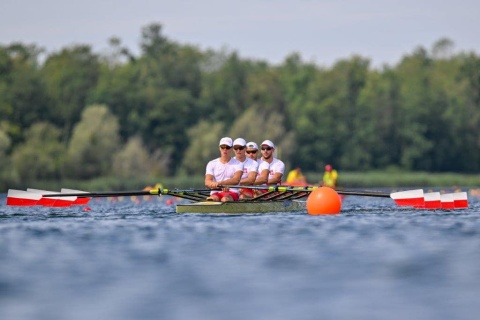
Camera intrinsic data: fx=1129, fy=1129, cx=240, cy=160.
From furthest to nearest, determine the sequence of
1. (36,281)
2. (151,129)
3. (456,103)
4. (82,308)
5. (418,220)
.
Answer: (456,103), (151,129), (418,220), (36,281), (82,308)

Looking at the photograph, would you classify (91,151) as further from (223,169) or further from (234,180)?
(234,180)

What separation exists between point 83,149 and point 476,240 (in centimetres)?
6059

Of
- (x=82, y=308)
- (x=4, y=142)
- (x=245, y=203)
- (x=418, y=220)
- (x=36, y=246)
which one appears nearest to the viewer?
(x=82, y=308)

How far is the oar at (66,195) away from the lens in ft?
85.5

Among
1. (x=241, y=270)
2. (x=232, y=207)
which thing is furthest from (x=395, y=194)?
(x=241, y=270)

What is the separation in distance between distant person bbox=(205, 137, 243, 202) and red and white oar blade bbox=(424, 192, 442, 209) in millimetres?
4947

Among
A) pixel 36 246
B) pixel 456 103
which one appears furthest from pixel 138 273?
pixel 456 103

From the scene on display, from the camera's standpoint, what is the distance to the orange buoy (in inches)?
992

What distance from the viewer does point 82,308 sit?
12078mm

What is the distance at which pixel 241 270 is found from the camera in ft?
48.1

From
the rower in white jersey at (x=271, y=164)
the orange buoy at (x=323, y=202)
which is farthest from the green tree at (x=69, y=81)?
the orange buoy at (x=323, y=202)

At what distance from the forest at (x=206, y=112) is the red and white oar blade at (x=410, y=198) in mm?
49169

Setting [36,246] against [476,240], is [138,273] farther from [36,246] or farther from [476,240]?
[476,240]

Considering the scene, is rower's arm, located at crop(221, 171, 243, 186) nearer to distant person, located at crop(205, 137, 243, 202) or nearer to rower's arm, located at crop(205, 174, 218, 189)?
distant person, located at crop(205, 137, 243, 202)
